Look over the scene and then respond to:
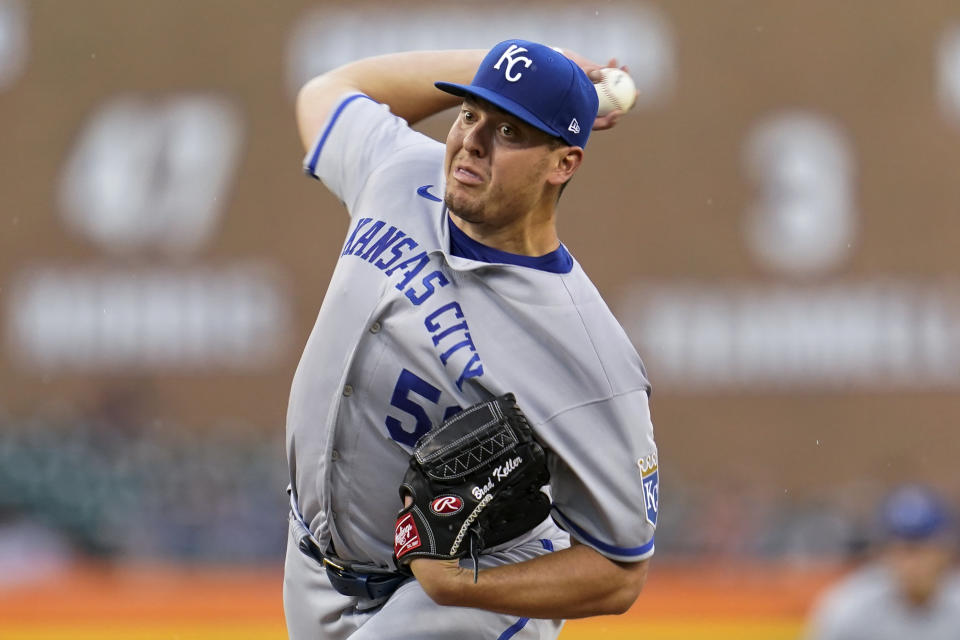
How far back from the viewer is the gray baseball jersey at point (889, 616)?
19.9 ft

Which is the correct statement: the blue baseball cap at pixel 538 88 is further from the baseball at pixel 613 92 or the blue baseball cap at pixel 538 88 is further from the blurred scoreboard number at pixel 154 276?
the blurred scoreboard number at pixel 154 276

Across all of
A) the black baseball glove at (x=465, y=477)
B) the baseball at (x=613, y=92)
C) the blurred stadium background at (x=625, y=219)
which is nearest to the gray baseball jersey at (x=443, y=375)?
the black baseball glove at (x=465, y=477)

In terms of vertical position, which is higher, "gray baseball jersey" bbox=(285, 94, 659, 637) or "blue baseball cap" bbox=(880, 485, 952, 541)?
"gray baseball jersey" bbox=(285, 94, 659, 637)

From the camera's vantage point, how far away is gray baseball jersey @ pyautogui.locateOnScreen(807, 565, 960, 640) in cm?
605

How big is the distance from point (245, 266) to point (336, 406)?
10.6 meters

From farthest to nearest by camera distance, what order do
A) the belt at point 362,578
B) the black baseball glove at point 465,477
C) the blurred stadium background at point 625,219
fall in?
the blurred stadium background at point 625,219
the belt at point 362,578
the black baseball glove at point 465,477

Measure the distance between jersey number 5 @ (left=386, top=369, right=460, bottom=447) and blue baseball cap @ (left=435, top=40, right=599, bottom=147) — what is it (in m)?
0.62

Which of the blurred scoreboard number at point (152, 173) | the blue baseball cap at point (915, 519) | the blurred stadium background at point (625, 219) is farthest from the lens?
the blurred scoreboard number at point (152, 173)

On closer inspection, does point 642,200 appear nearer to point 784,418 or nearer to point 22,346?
point 784,418

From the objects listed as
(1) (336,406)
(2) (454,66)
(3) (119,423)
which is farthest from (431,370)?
(3) (119,423)

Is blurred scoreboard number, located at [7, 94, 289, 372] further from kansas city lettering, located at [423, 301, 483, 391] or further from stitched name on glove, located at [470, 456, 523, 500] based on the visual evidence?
stitched name on glove, located at [470, 456, 523, 500]

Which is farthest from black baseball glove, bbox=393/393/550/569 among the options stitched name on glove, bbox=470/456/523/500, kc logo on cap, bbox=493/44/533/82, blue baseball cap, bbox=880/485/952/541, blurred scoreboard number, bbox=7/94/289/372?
blurred scoreboard number, bbox=7/94/289/372

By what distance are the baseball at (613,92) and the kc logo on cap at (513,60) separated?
0.35 metres

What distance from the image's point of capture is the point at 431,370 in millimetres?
3125
